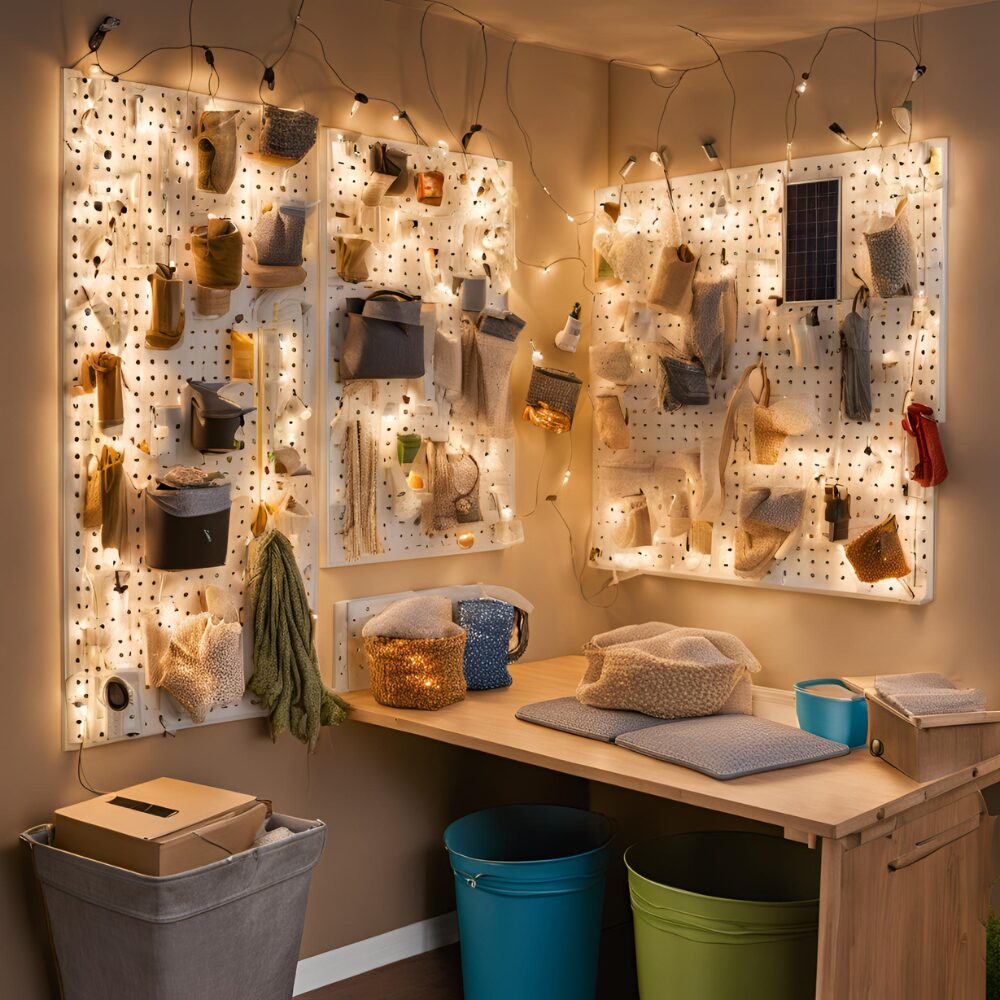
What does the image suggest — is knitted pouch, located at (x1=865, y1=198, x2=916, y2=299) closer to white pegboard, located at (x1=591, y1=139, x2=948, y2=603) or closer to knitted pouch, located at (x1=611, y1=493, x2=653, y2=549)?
white pegboard, located at (x1=591, y1=139, x2=948, y2=603)

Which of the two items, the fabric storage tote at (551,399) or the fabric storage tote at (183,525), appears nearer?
the fabric storage tote at (183,525)

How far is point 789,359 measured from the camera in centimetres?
345

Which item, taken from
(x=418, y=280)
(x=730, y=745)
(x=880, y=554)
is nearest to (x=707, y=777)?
(x=730, y=745)

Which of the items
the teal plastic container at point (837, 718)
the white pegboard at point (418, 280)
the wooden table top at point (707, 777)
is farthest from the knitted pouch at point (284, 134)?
the teal plastic container at point (837, 718)

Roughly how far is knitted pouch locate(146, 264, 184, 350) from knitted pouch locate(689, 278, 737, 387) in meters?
1.40

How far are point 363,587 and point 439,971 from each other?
3.48 ft

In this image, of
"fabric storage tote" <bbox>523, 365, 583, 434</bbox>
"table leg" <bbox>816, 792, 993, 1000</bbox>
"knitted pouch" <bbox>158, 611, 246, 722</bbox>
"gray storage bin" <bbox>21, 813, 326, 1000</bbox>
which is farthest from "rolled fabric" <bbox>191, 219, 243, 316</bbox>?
"table leg" <bbox>816, 792, 993, 1000</bbox>

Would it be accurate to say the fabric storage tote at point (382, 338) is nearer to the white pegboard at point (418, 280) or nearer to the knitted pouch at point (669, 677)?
the white pegboard at point (418, 280)

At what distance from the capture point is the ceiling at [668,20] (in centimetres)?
315

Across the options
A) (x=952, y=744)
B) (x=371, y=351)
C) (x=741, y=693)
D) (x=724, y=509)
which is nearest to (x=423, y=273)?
(x=371, y=351)

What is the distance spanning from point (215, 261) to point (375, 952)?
1858 millimetres

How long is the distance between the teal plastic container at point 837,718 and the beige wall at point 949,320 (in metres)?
0.35

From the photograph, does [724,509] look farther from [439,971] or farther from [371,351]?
[439,971]

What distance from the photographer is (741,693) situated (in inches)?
123
